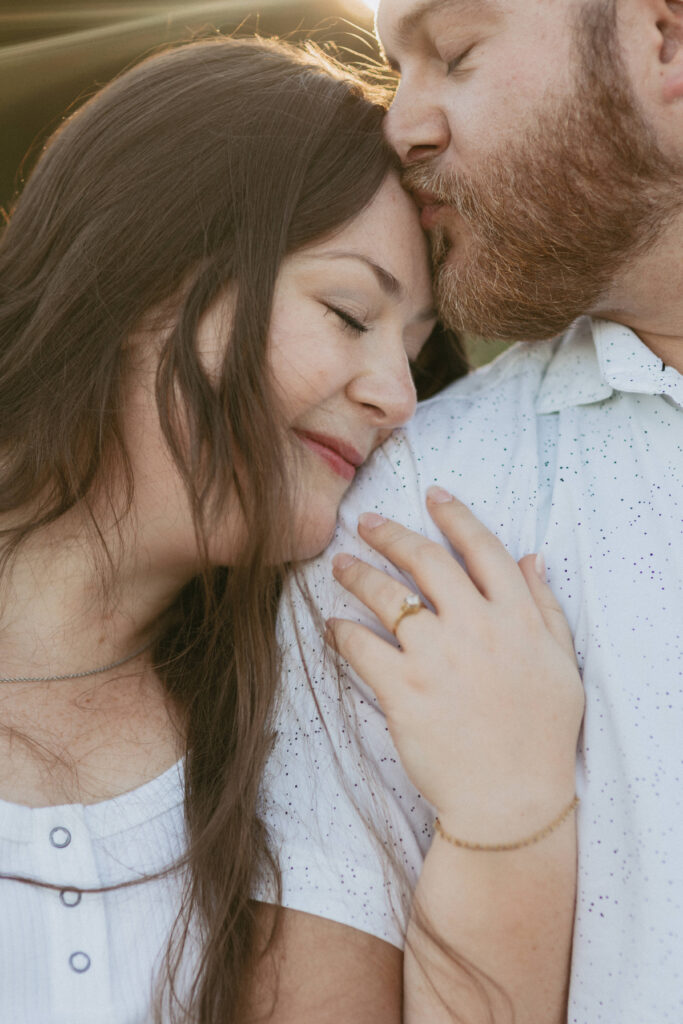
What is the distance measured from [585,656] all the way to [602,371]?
0.57 metres

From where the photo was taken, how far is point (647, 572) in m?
1.44

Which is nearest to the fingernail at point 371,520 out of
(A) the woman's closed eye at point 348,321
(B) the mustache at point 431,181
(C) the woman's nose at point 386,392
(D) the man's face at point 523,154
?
(C) the woman's nose at point 386,392

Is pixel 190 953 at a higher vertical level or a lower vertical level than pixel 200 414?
lower

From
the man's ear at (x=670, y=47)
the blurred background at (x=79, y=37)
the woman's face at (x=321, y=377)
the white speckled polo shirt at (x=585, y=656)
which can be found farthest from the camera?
the blurred background at (x=79, y=37)

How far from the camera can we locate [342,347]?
Result: 1573mm

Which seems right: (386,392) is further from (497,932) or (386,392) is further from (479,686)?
(497,932)

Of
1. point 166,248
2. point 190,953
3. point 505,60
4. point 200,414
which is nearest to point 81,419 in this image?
point 200,414

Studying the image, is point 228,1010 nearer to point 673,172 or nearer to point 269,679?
point 269,679

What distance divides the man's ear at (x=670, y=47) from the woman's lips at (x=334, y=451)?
87 cm

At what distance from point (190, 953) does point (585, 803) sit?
66 centimetres

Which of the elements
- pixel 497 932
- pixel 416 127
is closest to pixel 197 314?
pixel 416 127

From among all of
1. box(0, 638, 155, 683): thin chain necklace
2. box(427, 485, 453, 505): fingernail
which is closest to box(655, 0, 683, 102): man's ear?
box(427, 485, 453, 505): fingernail

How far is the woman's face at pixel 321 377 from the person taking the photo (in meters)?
1.54

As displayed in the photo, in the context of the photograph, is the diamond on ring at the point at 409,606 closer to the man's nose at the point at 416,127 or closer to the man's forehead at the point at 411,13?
the man's nose at the point at 416,127
